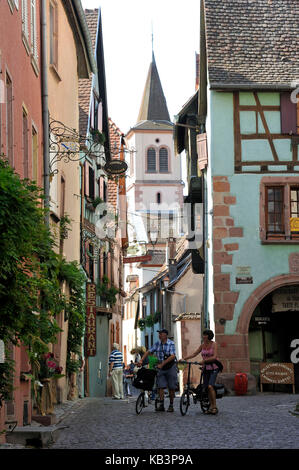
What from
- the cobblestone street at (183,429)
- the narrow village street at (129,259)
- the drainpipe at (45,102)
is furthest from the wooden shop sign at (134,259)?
the drainpipe at (45,102)

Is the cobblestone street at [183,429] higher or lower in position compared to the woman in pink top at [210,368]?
lower

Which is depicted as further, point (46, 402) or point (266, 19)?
point (266, 19)

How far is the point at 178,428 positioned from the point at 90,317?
52.5 feet

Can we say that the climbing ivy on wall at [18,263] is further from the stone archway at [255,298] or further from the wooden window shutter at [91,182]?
the wooden window shutter at [91,182]

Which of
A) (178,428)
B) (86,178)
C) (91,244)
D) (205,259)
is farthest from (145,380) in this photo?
(86,178)

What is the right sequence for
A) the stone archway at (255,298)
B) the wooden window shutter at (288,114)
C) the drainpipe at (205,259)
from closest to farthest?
the stone archway at (255,298) → the wooden window shutter at (288,114) → the drainpipe at (205,259)

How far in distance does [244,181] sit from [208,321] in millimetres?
4269

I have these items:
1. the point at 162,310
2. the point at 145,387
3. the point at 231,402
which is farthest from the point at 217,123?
the point at 162,310

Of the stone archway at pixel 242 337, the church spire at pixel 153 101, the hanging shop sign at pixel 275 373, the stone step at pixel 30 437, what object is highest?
the church spire at pixel 153 101

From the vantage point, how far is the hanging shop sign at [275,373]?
1001 inches

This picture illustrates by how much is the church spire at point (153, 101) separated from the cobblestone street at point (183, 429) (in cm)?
8071

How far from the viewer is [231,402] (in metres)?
21.5

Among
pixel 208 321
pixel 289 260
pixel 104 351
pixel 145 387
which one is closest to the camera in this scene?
pixel 145 387
